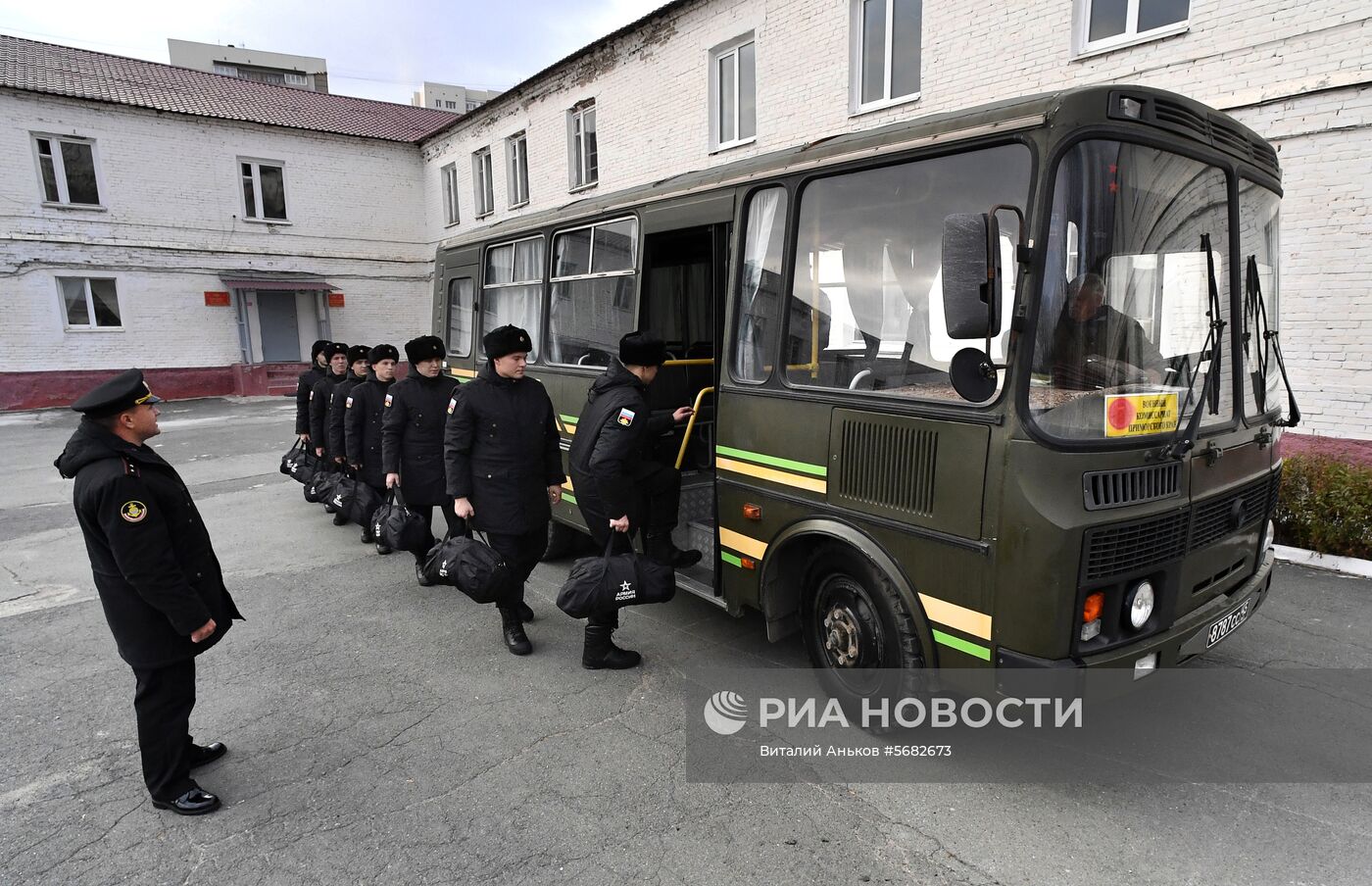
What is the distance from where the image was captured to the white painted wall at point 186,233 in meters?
18.2

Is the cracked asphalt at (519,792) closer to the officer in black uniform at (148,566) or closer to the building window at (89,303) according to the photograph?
the officer in black uniform at (148,566)

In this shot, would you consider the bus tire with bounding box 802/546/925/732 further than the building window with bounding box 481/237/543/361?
No

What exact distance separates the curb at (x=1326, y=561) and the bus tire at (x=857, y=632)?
14.8 feet

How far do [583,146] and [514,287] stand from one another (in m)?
11.4

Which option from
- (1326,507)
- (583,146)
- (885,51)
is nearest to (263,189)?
(583,146)

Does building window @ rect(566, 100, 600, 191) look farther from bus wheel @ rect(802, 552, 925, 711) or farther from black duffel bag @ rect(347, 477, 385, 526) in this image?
bus wheel @ rect(802, 552, 925, 711)

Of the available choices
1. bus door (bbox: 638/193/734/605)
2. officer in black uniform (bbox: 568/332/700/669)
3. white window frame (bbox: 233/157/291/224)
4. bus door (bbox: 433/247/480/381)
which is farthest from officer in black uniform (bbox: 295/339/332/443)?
white window frame (bbox: 233/157/291/224)

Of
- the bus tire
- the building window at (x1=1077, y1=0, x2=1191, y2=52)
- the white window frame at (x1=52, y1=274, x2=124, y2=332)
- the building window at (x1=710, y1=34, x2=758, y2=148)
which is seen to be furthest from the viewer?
the white window frame at (x1=52, y1=274, x2=124, y2=332)

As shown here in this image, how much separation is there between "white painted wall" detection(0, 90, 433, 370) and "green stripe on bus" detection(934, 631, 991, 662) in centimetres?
2256

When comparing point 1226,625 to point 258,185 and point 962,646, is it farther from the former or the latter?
point 258,185

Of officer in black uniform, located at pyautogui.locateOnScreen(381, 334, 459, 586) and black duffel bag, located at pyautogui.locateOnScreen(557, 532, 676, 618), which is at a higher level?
officer in black uniform, located at pyautogui.locateOnScreen(381, 334, 459, 586)

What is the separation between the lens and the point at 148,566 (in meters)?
2.88

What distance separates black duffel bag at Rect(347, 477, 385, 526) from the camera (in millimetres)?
6637

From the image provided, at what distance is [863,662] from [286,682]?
126 inches
